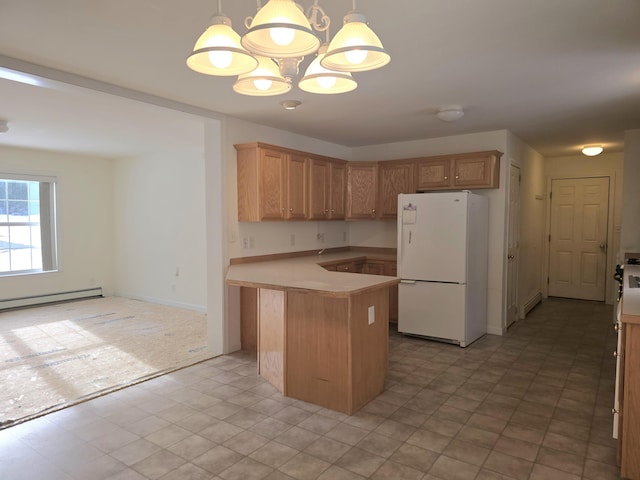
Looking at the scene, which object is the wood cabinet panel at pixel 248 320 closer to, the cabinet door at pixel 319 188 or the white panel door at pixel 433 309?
the cabinet door at pixel 319 188

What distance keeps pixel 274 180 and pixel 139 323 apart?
274cm

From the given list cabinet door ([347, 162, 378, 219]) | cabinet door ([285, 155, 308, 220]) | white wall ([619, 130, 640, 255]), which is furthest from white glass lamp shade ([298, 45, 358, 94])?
white wall ([619, 130, 640, 255])

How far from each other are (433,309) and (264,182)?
222cm

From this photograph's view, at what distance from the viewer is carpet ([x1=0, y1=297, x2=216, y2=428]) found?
10.6 ft

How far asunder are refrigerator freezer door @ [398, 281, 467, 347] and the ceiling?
1750mm

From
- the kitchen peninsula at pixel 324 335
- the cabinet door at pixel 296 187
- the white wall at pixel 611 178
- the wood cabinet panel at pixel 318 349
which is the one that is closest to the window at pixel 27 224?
the cabinet door at pixel 296 187

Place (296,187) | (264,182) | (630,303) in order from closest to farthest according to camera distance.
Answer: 1. (630,303)
2. (264,182)
3. (296,187)

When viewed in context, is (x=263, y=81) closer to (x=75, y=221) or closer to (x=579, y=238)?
(x=75, y=221)

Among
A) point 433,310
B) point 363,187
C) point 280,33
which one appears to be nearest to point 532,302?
point 433,310

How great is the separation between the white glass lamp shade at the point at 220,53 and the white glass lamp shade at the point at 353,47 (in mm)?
324

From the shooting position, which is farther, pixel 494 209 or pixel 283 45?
pixel 494 209

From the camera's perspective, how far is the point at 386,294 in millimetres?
3332

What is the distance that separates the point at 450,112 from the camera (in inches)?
148

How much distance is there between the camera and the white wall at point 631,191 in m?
4.82
